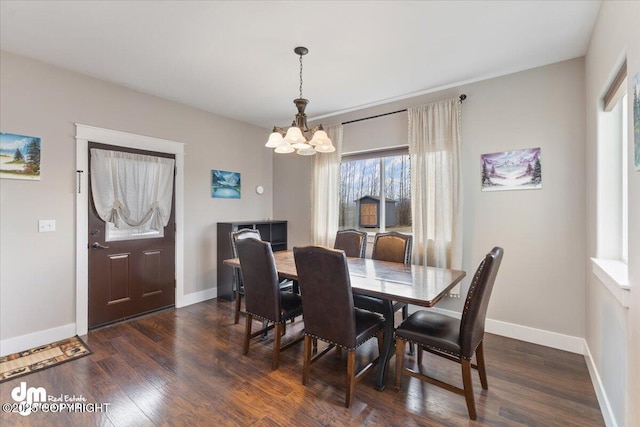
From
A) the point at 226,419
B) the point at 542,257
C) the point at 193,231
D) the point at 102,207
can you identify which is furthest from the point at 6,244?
the point at 542,257

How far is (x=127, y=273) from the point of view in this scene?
3.37 m

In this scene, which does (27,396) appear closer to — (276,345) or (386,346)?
(276,345)

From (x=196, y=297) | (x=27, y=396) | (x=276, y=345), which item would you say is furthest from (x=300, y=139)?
(x=196, y=297)

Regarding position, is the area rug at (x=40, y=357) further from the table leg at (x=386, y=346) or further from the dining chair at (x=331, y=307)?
the table leg at (x=386, y=346)

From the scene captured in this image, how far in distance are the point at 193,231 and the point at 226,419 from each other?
107 inches

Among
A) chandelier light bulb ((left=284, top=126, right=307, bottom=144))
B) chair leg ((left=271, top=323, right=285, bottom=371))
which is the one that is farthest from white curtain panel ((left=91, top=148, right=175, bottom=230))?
chair leg ((left=271, top=323, right=285, bottom=371))

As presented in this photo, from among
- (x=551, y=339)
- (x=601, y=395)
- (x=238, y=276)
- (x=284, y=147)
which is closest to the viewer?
(x=601, y=395)

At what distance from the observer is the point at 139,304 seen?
3.48 metres

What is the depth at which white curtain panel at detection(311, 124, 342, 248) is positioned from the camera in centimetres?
415

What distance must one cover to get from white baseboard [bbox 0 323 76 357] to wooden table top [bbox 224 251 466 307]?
179cm

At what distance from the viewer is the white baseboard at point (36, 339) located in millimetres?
2580

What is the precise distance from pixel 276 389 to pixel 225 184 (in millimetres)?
3089

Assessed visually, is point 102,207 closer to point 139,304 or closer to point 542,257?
point 139,304

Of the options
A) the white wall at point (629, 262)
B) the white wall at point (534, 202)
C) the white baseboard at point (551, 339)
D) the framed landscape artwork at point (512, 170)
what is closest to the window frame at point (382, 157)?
the white wall at point (534, 202)
